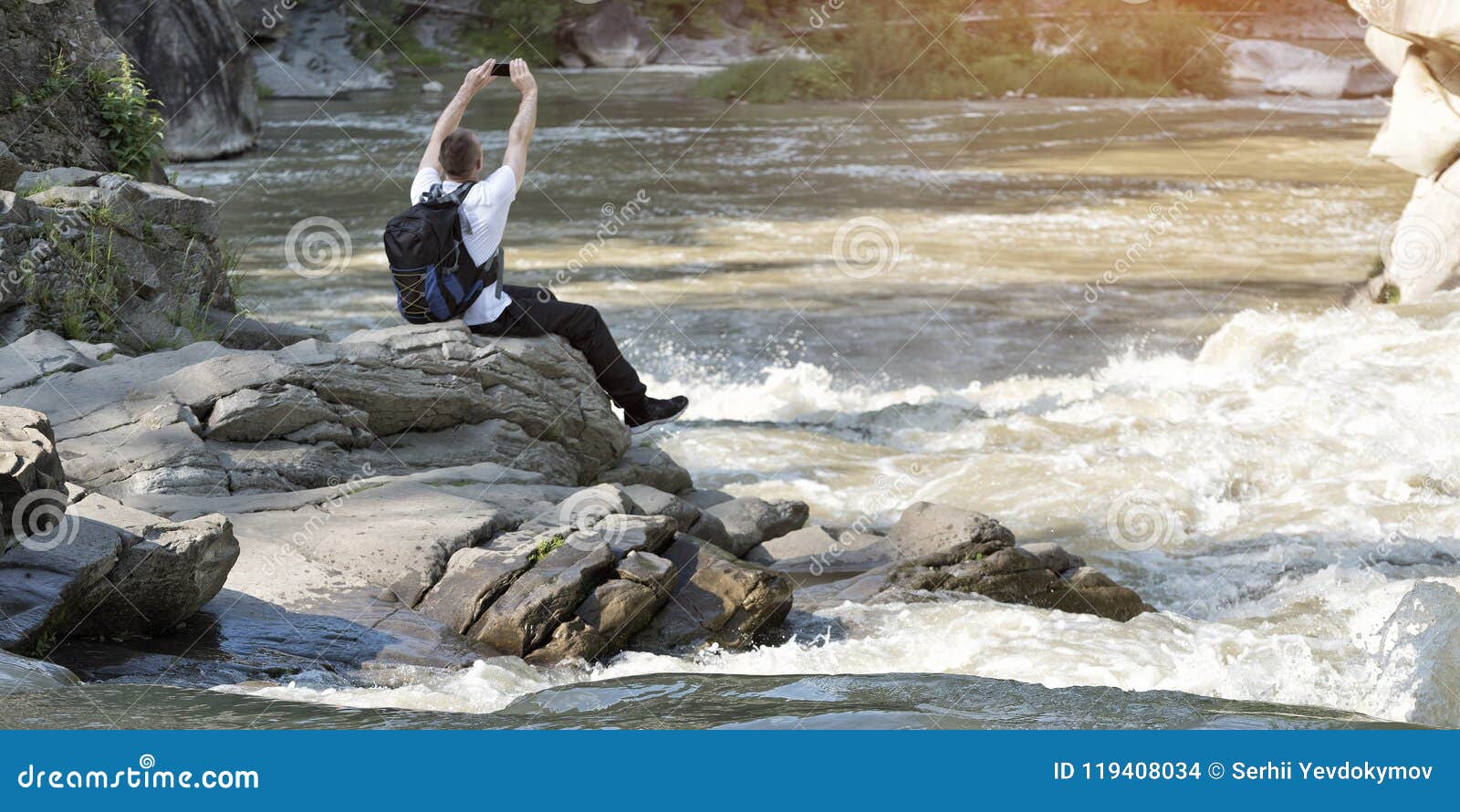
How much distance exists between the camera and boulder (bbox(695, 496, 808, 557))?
730 centimetres

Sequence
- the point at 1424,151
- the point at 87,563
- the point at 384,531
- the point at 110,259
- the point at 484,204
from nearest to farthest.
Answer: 1. the point at 87,563
2. the point at 384,531
3. the point at 484,204
4. the point at 110,259
5. the point at 1424,151

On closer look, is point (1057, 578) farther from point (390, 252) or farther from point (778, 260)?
point (778, 260)

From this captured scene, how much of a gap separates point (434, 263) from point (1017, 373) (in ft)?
21.3

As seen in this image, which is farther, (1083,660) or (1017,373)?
(1017,373)

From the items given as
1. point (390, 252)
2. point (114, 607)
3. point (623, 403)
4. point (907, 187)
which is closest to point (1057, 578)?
point (623, 403)

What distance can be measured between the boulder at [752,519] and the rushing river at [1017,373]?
0.81m

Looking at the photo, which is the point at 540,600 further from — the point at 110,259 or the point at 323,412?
the point at 110,259

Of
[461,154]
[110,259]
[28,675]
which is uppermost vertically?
[461,154]

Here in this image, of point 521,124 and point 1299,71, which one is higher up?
point 1299,71

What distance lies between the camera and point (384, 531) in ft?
18.8

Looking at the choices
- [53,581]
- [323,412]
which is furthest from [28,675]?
[323,412]

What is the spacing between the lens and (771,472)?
946cm

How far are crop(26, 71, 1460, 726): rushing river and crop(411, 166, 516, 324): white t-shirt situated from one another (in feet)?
8.09

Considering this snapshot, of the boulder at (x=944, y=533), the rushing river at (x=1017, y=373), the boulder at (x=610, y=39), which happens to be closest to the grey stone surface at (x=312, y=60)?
the boulder at (x=610, y=39)
